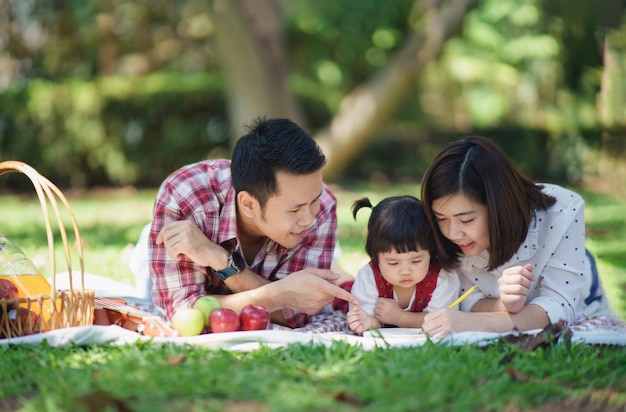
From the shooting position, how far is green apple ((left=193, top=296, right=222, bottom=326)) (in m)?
3.94

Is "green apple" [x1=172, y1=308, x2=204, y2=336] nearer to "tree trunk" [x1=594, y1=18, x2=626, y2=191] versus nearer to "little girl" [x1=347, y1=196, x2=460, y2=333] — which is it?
"little girl" [x1=347, y1=196, x2=460, y2=333]

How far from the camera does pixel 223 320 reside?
3.83 metres

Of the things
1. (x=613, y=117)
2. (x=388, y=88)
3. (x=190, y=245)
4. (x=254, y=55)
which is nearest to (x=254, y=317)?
(x=190, y=245)

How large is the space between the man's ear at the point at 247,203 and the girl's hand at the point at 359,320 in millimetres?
697

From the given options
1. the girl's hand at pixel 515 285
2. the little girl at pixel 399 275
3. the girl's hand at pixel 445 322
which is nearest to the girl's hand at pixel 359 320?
the little girl at pixel 399 275

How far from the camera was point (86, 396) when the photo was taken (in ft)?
8.91

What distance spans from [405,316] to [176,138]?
1004cm

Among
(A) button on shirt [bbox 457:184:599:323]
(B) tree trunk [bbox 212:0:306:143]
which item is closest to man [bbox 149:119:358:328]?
(A) button on shirt [bbox 457:184:599:323]

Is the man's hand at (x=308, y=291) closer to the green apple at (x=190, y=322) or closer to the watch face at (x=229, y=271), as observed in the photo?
the watch face at (x=229, y=271)

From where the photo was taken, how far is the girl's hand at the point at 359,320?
398cm

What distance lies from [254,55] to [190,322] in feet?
28.8

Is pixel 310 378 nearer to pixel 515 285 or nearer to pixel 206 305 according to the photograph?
pixel 206 305

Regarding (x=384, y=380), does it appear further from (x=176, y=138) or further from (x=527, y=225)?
(x=176, y=138)

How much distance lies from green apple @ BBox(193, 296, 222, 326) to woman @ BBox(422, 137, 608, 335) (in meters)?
1.04
